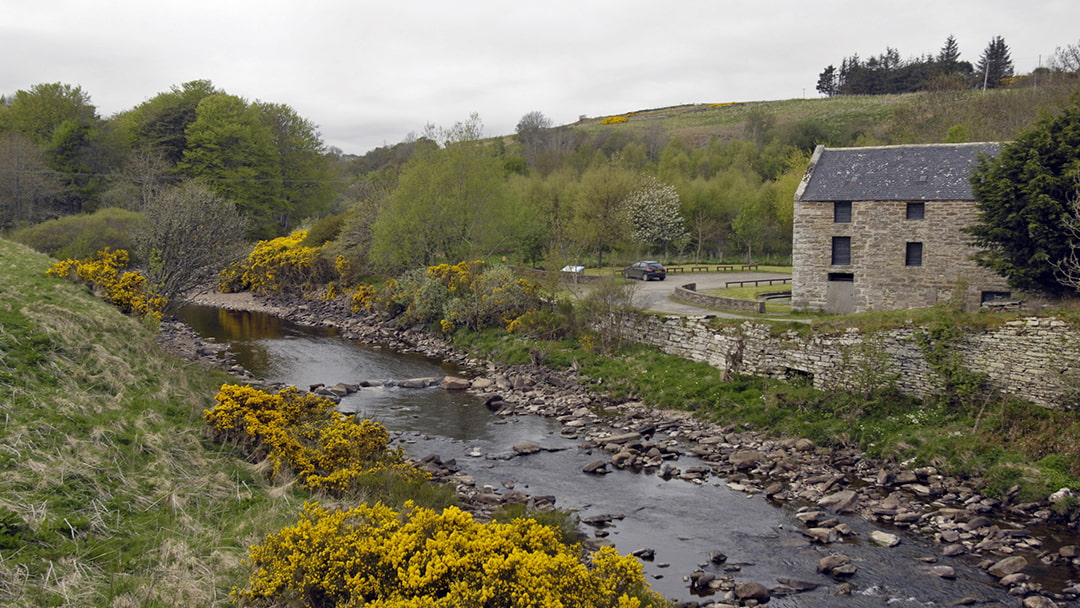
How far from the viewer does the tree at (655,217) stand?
55469mm

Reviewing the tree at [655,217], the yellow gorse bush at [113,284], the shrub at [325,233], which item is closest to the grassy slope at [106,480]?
the yellow gorse bush at [113,284]

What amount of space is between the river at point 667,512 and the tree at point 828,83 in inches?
4499

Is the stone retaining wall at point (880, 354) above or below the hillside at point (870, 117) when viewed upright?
below

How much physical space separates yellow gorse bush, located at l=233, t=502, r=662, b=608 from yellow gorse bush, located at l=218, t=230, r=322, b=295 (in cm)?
4406

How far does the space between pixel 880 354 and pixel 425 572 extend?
17.2m

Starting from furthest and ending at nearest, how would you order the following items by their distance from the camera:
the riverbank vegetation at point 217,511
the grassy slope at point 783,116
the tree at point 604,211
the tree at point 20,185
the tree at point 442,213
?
1. the grassy slope at point 783,116
2. the tree at point 604,211
3. the tree at point 20,185
4. the tree at point 442,213
5. the riverbank vegetation at point 217,511

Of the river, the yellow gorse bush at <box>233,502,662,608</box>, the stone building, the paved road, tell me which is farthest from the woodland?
the yellow gorse bush at <box>233,502,662,608</box>

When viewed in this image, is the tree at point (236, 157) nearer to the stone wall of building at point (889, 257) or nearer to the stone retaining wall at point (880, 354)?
the stone retaining wall at point (880, 354)

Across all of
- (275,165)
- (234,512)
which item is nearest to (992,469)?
(234,512)

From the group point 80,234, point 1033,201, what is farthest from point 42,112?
point 1033,201

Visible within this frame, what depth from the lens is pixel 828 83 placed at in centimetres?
12381

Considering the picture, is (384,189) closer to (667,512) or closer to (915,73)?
(667,512)

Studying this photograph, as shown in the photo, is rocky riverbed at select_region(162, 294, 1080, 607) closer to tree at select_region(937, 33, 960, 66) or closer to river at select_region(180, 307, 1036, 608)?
river at select_region(180, 307, 1036, 608)

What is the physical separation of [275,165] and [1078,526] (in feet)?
228
